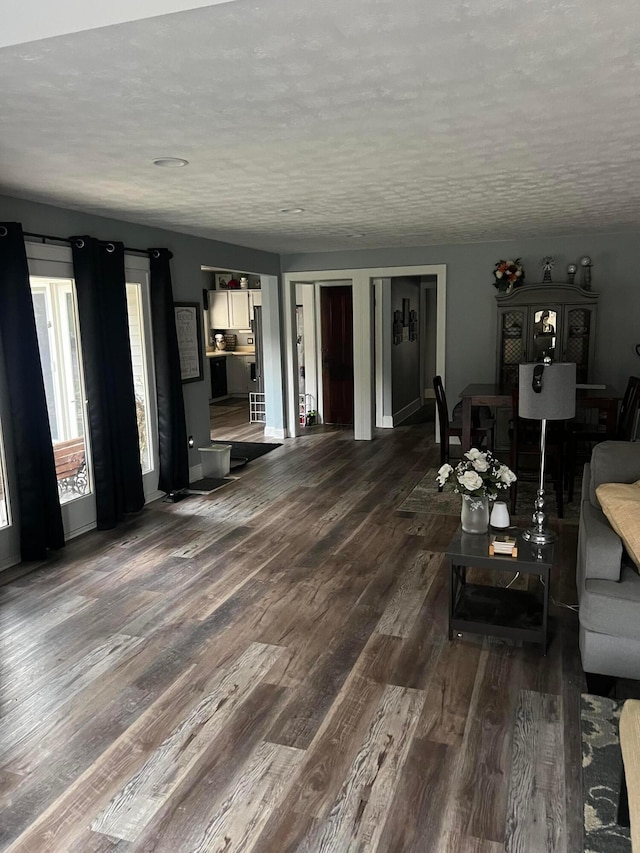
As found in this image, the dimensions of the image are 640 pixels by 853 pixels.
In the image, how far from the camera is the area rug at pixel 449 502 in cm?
512

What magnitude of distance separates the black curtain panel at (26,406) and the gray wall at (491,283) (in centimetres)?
451

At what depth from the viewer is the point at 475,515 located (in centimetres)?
318

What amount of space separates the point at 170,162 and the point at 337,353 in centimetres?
584

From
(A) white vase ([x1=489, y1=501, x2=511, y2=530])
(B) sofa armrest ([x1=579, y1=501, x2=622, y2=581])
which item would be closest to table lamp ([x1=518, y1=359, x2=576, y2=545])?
(A) white vase ([x1=489, y1=501, x2=511, y2=530])

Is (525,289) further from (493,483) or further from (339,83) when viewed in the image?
(339,83)

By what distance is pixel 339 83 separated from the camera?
2219 millimetres

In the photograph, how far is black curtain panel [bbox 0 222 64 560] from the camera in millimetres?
4012

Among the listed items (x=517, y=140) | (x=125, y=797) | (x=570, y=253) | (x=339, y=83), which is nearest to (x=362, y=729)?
(x=125, y=797)

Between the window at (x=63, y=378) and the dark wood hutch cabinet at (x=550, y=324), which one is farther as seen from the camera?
the dark wood hutch cabinet at (x=550, y=324)

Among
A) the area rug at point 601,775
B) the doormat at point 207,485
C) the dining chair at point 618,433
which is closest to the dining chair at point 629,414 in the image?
the dining chair at point 618,433

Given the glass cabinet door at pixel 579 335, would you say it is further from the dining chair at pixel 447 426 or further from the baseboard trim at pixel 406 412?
the baseboard trim at pixel 406 412

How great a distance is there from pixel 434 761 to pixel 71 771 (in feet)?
4.36

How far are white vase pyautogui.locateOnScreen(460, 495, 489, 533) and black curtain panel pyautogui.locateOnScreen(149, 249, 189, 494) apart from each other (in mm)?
3224

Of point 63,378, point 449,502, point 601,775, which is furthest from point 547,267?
point 601,775
